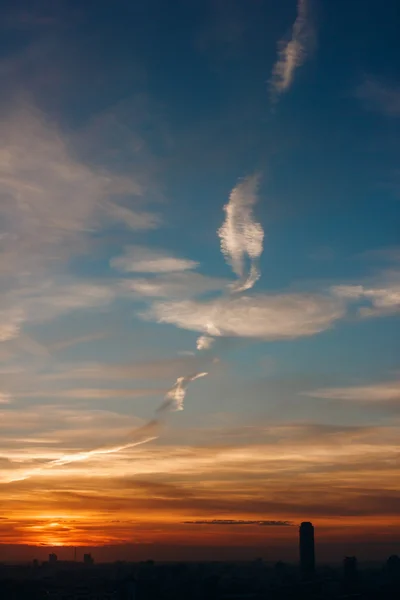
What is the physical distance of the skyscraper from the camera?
185250 millimetres

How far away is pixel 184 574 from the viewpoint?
150 meters

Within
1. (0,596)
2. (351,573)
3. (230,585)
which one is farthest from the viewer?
(351,573)

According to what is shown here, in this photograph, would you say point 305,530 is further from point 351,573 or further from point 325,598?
point 325,598

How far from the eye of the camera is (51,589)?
114125 mm

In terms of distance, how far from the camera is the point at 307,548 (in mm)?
188250

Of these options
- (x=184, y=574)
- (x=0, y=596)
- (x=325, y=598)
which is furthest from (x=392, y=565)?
(x=0, y=596)

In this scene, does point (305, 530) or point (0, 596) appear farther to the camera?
point (305, 530)

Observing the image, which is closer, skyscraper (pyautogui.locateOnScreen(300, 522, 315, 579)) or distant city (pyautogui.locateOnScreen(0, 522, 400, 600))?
distant city (pyautogui.locateOnScreen(0, 522, 400, 600))

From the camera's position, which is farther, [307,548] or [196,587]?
[307,548]

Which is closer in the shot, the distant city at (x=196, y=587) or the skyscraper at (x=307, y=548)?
the distant city at (x=196, y=587)

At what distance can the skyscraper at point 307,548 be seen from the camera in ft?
608

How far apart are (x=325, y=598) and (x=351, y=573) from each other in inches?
1944

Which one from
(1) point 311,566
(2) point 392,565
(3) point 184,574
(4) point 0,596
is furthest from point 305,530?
(4) point 0,596

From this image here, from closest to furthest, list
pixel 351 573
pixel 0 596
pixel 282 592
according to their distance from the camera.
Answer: pixel 0 596
pixel 282 592
pixel 351 573
